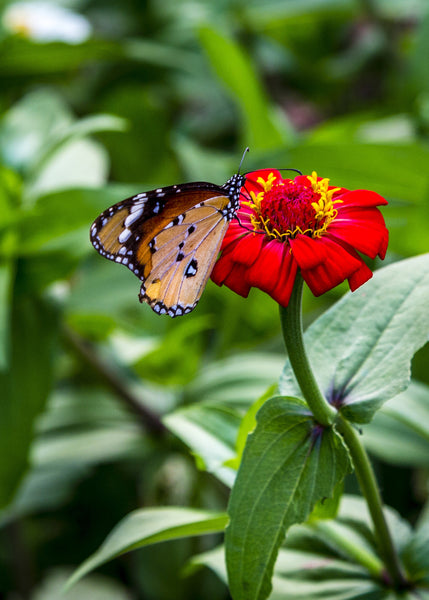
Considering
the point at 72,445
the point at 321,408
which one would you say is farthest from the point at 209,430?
the point at 72,445

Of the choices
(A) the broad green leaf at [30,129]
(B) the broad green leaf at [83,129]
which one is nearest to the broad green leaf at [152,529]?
(B) the broad green leaf at [83,129]

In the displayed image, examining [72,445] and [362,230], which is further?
[72,445]

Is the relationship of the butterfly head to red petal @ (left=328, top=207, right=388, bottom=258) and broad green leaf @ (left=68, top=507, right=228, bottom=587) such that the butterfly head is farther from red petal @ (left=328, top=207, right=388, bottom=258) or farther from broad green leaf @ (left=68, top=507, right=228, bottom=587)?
broad green leaf @ (left=68, top=507, right=228, bottom=587)

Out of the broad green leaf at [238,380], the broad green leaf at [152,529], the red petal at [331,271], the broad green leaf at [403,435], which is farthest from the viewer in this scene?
the broad green leaf at [238,380]

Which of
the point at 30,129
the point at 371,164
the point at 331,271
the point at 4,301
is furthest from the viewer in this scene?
the point at 30,129

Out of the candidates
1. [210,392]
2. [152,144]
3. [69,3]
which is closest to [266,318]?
[210,392]

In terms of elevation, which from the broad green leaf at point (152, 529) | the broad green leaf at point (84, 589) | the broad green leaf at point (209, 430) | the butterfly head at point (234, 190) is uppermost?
the butterfly head at point (234, 190)

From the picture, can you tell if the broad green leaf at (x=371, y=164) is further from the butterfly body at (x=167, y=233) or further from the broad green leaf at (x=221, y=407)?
the butterfly body at (x=167, y=233)

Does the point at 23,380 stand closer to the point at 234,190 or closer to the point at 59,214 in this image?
the point at 59,214
